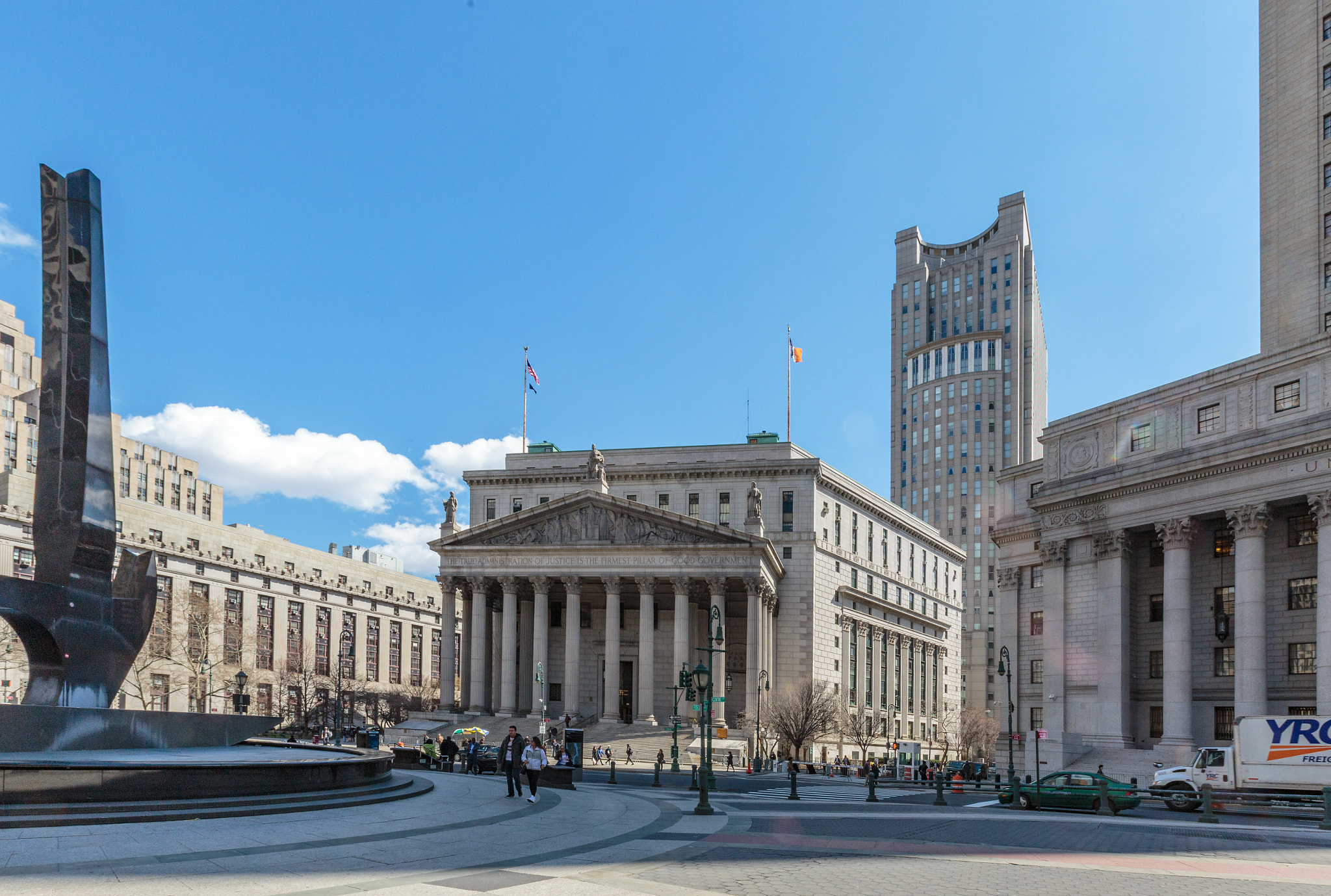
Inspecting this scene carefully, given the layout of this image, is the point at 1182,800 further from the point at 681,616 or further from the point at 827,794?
the point at 681,616

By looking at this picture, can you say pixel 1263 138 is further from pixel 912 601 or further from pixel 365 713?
pixel 365 713

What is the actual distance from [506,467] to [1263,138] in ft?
236

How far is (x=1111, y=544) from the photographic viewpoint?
53469mm

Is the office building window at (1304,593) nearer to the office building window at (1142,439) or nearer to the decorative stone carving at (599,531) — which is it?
the office building window at (1142,439)

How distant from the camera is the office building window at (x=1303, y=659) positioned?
4588 cm

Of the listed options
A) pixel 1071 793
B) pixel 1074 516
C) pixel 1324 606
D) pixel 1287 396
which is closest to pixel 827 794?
pixel 1071 793

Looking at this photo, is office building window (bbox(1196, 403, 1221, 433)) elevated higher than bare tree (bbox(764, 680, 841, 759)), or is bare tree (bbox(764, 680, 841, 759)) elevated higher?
Answer: office building window (bbox(1196, 403, 1221, 433))

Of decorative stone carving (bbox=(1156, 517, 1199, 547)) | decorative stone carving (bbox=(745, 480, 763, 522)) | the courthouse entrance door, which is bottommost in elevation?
the courthouse entrance door

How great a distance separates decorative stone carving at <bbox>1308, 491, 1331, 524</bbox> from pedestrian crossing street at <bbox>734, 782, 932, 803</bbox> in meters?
20.2

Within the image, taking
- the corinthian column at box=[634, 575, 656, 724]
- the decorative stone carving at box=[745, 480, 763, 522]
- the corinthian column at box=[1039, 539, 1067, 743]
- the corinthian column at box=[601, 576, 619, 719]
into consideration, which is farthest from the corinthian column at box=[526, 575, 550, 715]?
the corinthian column at box=[1039, 539, 1067, 743]

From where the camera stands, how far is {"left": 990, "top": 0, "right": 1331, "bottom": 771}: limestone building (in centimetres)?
4606

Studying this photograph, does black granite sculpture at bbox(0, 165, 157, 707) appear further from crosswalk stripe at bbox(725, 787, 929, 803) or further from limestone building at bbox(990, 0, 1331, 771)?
limestone building at bbox(990, 0, 1331, 771)

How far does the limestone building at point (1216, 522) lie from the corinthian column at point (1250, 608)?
0.08 metres

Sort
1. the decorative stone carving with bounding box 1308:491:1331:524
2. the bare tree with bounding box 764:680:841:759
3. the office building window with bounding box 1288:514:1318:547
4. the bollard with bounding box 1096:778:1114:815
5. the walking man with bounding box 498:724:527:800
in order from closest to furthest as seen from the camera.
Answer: the walking man with bounding box 498:724:527:800 → the bollard with bounding box 1096:778:1114:815 → the decorative stone carving with bounding box 1308:491:1331:524 → the office building window with bounding box 1288:514:1318:547 → the bare tree with bounding box 764:680:841:759
